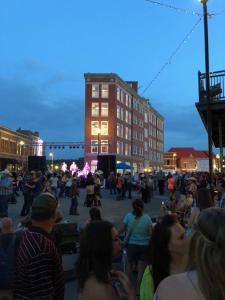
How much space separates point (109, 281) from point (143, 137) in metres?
102

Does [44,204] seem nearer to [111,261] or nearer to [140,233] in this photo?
[111,261]

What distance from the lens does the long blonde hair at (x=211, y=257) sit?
6.41 ft

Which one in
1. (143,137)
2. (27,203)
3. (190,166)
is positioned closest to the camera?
(27,203)

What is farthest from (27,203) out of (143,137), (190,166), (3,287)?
(190,166)

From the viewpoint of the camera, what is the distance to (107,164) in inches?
1750

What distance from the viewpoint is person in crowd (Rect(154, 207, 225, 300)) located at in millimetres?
1960

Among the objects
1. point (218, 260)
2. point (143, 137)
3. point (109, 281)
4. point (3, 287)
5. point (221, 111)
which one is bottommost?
point (3, 287)

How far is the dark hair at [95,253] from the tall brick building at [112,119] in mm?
66696

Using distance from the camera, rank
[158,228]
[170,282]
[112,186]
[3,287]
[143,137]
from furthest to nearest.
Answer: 1. [143,137]
2. [112,186]
3. [3,287]
4. [158,228]
5. [170,282]

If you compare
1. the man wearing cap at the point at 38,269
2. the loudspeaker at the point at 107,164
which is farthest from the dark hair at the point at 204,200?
the loudspeaker at the point at 107,164

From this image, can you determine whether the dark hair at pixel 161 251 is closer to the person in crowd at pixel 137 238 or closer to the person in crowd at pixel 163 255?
the person in crowd at pixel 163 255

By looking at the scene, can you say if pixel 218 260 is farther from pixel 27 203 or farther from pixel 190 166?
pixel 190 166

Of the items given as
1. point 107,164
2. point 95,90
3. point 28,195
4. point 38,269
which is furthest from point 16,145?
point 38,269

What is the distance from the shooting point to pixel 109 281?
2736mm
